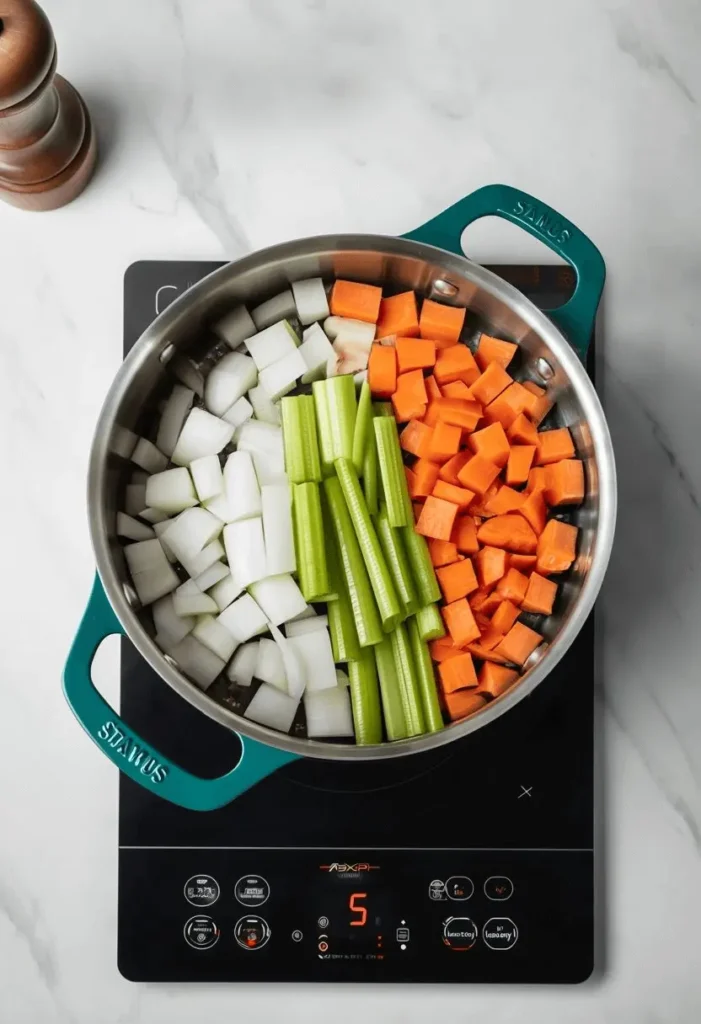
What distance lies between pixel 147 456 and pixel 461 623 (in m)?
0.40

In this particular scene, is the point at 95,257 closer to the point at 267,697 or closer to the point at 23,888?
the point at 267,697

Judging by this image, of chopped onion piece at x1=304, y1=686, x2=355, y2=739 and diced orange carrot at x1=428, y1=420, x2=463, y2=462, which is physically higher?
diced orange carrot at x1=428, y1=420, x2=463, y2=462

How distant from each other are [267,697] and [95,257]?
564 mm

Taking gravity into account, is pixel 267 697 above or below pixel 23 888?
above

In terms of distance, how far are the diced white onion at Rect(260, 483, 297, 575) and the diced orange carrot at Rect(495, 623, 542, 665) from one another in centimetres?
25

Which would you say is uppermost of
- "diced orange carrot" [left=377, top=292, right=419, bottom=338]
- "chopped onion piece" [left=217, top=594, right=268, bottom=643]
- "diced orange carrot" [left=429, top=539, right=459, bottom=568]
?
"diced orange carrot" [left=377, top=292, right=419, bottom=338]

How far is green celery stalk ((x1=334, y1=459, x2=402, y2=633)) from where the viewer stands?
1019 mm

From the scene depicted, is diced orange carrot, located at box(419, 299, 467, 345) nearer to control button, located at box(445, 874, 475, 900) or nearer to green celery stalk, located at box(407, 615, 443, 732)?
green celery stalk, located at box(407, 615, 443, 732)

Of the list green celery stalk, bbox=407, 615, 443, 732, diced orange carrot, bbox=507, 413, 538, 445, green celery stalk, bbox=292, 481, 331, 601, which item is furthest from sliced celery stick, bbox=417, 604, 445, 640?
diced orange carrot, bbox=507, 413, 538, 445

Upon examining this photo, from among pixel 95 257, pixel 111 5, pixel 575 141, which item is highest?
pixel 575 141

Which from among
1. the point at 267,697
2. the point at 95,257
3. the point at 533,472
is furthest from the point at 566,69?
the point at 267,697

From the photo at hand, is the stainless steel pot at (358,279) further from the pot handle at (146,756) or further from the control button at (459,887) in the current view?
the control button at (459,887)

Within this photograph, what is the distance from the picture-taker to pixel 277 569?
1.03 m

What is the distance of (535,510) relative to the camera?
3.44ft
